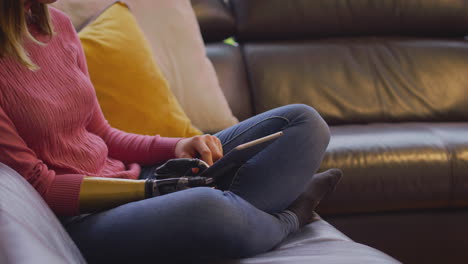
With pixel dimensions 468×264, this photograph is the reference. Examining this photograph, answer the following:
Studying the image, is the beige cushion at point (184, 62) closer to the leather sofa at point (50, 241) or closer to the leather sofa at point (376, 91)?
the leather sofa at point (376, 91)

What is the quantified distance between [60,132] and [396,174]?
946 mm

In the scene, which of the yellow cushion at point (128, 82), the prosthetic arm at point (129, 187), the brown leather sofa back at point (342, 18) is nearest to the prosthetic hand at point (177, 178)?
the prosthetic arm at point (129, 187)

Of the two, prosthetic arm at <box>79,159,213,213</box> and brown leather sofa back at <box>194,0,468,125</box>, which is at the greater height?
prosthetic arm at <box>79,159,213,213</box>

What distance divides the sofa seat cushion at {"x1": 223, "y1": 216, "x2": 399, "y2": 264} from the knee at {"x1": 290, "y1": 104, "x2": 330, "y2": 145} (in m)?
0.20

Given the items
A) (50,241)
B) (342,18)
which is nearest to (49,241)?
(50,241)

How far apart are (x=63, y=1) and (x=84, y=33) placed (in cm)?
17

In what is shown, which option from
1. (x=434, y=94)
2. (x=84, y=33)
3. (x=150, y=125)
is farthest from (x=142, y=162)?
(x=434, y=94)

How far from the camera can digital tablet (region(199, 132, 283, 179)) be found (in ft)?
3.55

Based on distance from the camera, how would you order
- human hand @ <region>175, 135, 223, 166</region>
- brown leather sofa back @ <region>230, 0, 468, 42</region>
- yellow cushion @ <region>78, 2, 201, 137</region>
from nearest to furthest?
human hand @ <region>175, 135, 223, 166</region>
yellow cushion @ <region>78, 2, 201, 137</region>
brown leather sofa back @ <region>230, 0, 468, 42</region>

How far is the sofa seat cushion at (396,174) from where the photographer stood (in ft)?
5.17

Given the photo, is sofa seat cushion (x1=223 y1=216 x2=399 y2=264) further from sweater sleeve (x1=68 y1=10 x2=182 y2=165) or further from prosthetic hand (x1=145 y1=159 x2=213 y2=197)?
sweater sleeve (x1=68 y1=10 x2=182 y2=165)

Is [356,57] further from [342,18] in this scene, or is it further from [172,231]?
[172,231]

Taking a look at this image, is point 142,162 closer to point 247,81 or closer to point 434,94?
point 247,81

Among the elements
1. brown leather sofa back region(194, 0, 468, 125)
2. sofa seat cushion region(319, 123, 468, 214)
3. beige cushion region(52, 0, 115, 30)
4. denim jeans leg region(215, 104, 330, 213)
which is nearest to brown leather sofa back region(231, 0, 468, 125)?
brown leather sofa back region(194, 0, 468, 125)
